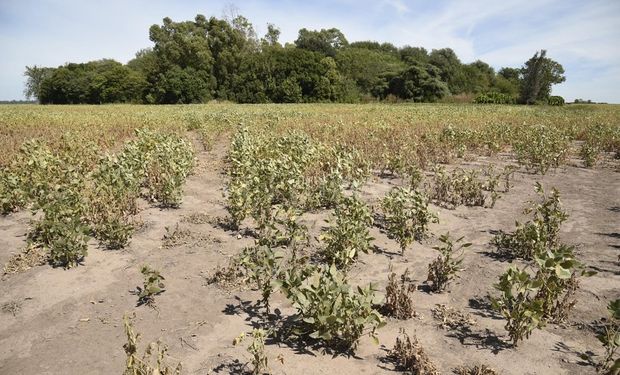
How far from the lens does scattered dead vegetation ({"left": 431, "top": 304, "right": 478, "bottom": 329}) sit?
4.09 m

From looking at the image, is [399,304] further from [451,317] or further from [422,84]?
[422,84]

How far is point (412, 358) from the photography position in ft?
11.2

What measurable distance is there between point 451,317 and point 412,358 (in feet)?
3.28

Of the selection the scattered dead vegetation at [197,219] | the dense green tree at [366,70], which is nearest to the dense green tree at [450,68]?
the dense green tree at [366,70]

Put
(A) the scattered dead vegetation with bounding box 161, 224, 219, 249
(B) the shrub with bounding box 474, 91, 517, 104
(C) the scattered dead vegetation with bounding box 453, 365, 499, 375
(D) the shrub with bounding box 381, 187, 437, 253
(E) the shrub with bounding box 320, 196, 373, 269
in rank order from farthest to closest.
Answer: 1. (B) the shrub with bounding box 474, 91, 517, 104
2. (D) the shrub with bounding box 381, 187, 437, 253
3. (A) the scattered dead vegetation with bounding box 161, 224, 219, 249
4. (E) the shrub with bounding box 320, 196, 373, 269
5. (C) the scattered dead vegetation with bounding box 453, 365, 499, 375

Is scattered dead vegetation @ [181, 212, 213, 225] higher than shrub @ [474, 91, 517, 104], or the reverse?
shrub @ [474, 91, 517, 104]

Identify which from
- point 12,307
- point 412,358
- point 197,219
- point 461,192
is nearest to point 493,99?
point 461,192

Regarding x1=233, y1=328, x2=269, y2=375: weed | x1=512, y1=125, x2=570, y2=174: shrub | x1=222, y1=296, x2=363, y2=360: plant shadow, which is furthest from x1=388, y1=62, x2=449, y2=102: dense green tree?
x1=233, y1=328, x2=269, y2=375: weed

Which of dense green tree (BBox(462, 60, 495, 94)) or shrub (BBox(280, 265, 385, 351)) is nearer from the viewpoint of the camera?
shrub (BBox(280, 265, 385, 351))

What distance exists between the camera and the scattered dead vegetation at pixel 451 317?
4090 millimetres

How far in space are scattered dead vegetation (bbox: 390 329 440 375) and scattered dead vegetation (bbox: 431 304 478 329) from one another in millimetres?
656

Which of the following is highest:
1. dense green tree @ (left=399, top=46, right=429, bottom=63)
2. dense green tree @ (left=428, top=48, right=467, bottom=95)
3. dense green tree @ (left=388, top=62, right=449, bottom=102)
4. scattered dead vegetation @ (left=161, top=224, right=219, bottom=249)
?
dense green tree @ (left=399, top=46, right=429, bottom=63)

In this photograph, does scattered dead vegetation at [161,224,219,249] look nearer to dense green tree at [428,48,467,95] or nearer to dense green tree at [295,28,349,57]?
dense green tree at [428,48,467,95]

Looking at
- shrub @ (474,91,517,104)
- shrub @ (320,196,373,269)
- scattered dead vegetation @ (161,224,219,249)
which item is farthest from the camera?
shrub @ (474,91,517,104)
